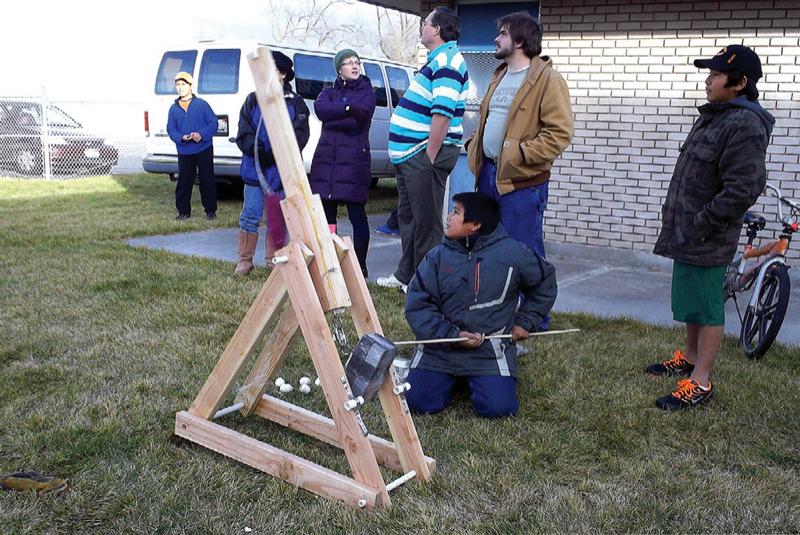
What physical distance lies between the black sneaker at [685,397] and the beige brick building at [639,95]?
12.2 feet

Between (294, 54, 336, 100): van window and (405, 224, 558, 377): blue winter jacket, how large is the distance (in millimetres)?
7964

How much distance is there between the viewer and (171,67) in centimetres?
1156

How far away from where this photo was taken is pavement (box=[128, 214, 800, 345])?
228 inches

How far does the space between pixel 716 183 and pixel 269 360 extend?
2.34 meters

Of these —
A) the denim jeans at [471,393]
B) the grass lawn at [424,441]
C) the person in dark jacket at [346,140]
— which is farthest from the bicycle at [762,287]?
the person in dark jacket at [346,140]

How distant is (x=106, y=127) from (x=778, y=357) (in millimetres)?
21212

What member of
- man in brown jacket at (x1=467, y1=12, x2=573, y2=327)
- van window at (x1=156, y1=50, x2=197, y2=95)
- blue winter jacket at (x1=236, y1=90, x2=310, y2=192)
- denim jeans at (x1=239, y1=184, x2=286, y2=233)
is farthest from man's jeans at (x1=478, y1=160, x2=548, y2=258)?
van window at (x1=156, y1=50, x2=197, y2=95)

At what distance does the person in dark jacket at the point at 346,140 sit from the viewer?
6090 millimetres

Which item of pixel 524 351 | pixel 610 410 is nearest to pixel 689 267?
pixel 610 410

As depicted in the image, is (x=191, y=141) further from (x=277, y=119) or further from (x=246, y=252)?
(x=277, y=119)

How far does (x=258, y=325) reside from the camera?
316cm

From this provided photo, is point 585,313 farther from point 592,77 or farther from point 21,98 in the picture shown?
point 21,98

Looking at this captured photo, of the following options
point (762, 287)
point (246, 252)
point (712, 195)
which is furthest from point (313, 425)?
point (246, 252)

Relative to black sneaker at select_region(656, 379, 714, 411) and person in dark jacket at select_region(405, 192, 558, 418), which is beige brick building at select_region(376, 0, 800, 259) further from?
person in dark jacket at select_region(405, 192, 558, 418)
